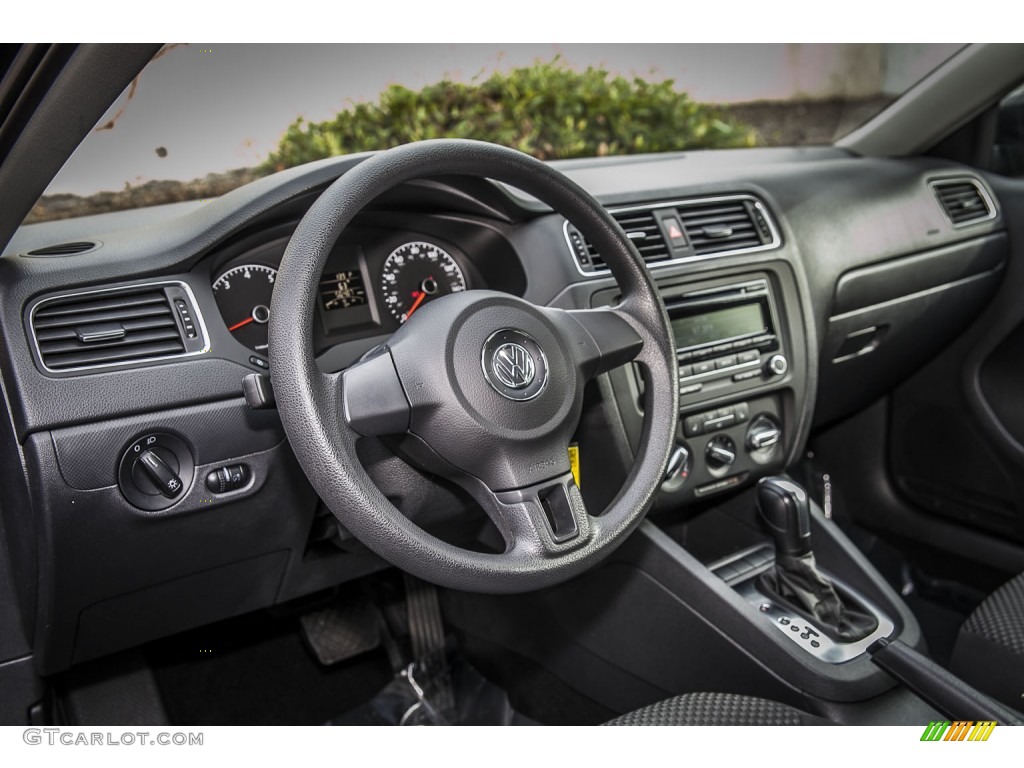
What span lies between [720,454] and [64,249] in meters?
1.28

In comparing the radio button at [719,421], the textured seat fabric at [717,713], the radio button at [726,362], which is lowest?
the textured seat fabric at [717,713]

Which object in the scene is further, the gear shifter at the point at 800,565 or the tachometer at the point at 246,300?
the gear shifter at the point at 800,565

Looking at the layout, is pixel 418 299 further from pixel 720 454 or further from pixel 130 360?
pixel 720 454

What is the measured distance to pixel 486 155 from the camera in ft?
4.28

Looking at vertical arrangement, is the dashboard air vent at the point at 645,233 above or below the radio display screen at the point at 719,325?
above

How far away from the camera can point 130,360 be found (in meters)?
1.40

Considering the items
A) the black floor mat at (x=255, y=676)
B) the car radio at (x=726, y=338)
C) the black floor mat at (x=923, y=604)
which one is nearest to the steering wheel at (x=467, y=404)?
the car radio at (x=726, y=338)

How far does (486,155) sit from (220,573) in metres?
0.87

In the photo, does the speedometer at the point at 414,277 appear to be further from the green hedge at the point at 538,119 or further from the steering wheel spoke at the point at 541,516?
the steering wheel spoke at the point at 541,516

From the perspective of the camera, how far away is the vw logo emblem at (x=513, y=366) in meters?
1.27

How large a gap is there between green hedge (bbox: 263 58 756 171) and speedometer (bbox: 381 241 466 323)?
21cm

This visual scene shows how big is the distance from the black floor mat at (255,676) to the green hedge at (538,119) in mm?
1150

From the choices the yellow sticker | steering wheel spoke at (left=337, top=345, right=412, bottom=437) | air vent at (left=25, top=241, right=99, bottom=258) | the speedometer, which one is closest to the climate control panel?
the yellow sticker
